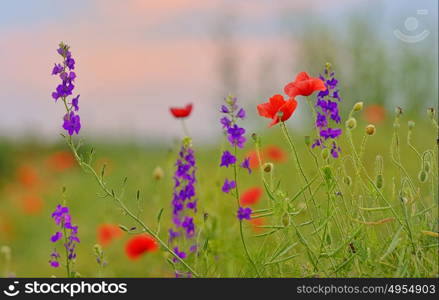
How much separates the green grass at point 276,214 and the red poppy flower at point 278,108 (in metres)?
0.17

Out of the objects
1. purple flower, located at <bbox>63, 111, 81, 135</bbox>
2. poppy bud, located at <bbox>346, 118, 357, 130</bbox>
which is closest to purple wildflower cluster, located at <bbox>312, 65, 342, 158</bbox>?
poppy bud, located at <bbox>346, 118, 357, 130</bbox>

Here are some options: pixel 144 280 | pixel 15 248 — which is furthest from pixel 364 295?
pixel 15 248

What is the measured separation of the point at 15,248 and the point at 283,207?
5.95m

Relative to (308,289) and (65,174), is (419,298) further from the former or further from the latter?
(65,174)

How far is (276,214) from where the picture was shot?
6.12 feet

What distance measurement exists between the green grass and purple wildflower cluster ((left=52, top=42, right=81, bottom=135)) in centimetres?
21

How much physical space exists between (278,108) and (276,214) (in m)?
0.32

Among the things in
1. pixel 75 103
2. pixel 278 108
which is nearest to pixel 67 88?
pixel 75 103

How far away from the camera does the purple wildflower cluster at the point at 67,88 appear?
6.15 feet

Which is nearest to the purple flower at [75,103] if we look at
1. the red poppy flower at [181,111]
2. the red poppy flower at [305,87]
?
the red poppy flower at [305,87]

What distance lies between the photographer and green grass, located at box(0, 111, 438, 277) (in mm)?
1916

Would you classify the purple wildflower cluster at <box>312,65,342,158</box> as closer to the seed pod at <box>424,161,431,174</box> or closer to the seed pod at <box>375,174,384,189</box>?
the seed pod at <box>375,174,384,189</box>

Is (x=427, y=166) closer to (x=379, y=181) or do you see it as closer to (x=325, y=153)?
(x=379, y=181)

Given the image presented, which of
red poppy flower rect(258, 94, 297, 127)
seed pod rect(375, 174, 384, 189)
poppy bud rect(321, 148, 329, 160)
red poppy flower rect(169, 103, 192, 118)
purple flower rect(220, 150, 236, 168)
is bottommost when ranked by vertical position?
seed pod rect(375, 174, 384, 189)
